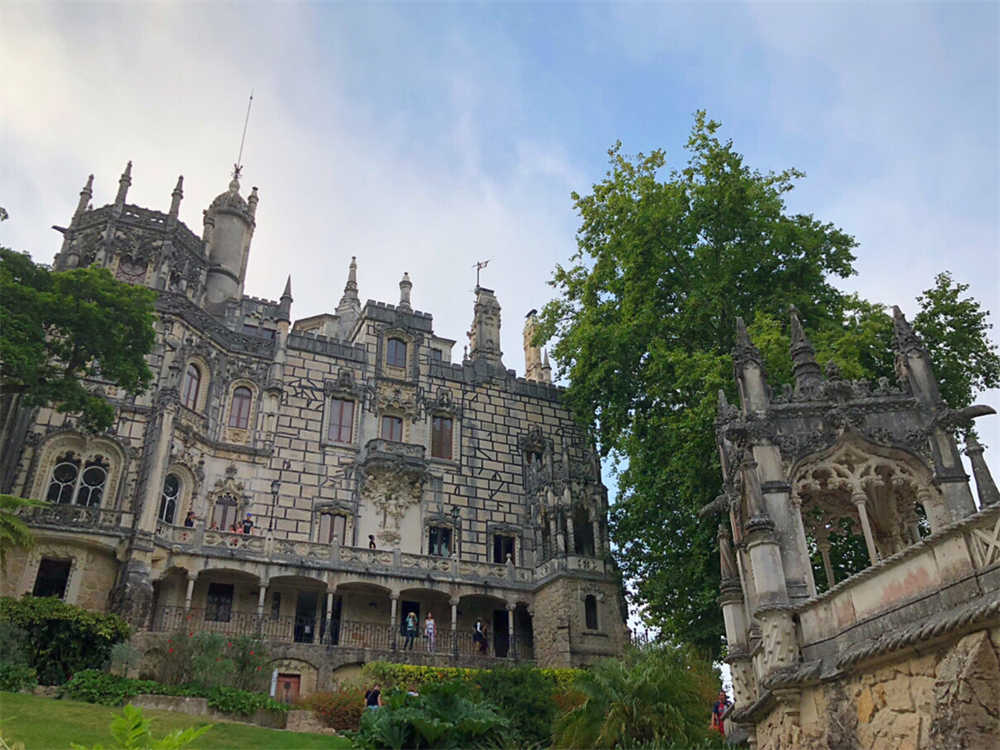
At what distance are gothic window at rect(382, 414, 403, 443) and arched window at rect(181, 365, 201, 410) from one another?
24.9 ft

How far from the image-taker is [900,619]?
7.69 metres

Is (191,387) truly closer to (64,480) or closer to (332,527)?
(64,480)

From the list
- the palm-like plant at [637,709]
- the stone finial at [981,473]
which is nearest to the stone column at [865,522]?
the stone finial at [981,473]

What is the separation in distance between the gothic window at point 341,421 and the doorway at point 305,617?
6.38 metres

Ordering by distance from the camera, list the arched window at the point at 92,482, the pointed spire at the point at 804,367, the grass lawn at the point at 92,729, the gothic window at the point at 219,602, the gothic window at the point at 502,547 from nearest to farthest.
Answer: the pointed spire at the point at 804,367
the grass lawn at the point at 92,729
the arched window at the point at 92,482
the gothic window at the point at 219,602
the gothic window at the point at 502,547

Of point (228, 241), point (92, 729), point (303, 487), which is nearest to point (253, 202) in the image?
point (228, 241)

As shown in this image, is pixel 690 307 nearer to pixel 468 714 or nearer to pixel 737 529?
pixel 737 529

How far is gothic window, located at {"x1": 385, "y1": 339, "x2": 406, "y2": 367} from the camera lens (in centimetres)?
3600

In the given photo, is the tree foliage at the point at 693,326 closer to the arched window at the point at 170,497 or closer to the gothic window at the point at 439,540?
the gothic window at the point at 439,540

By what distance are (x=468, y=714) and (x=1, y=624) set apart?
11.3 meters

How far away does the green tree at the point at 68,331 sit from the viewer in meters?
20.7

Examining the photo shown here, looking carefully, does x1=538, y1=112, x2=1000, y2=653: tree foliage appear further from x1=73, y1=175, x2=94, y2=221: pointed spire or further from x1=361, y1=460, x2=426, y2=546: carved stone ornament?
x1=73, y1=175, x2=94, y2=221: pointed spire

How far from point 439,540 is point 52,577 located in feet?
45.2

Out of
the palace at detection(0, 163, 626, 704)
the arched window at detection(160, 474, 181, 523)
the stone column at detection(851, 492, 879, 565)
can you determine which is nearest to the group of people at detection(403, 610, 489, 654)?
the palace at detection(0, 163, 626, 704)
